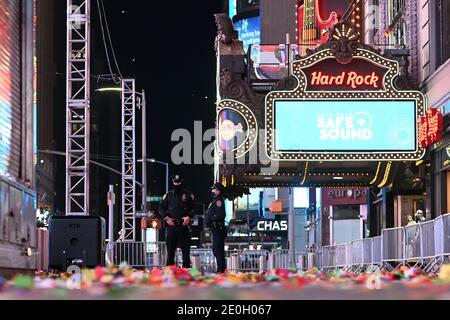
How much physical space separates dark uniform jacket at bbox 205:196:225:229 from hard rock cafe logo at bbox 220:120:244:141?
21.5 feet

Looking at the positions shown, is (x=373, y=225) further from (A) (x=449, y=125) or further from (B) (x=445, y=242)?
(B) (x=445, y=242)

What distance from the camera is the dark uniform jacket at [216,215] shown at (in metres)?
20.5

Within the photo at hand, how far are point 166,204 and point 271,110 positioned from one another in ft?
22.0

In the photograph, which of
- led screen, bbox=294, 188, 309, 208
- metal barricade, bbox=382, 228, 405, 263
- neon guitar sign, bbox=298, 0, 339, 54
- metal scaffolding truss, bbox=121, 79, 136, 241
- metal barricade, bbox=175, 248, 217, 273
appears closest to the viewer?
metal barricade, bbox=382, 228, 405, 263

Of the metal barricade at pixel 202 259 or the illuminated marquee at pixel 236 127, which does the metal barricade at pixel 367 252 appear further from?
the metal barricade at pixel 202 259

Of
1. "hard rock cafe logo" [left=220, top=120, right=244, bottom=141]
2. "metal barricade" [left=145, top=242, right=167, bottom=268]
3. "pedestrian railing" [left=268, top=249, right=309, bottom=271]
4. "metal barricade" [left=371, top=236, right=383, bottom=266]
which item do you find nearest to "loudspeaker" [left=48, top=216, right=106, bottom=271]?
"hard rock cafe logo" [left=220, top=120, right=244, bottom=141]

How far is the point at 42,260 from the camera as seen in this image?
20.9 meters

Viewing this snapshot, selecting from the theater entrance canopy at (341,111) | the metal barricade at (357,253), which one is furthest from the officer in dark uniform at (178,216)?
the metal barricade at (357,253)

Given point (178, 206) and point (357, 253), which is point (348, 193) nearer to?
point (357, 253)

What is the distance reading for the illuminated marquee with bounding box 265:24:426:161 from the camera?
84.1ft

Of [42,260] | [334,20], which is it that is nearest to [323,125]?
[42,260]

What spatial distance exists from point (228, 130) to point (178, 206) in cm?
754

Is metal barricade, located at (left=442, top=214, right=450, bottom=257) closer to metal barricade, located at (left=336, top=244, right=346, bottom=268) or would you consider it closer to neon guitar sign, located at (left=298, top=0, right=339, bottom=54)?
metal barricade, located at (left=336, top=244, right=346, bottom=268)

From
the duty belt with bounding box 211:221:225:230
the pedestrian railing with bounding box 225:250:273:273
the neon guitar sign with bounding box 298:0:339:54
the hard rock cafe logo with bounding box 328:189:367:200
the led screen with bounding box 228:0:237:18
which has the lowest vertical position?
the pedestrian railing with bounding box 225:250:273:273
